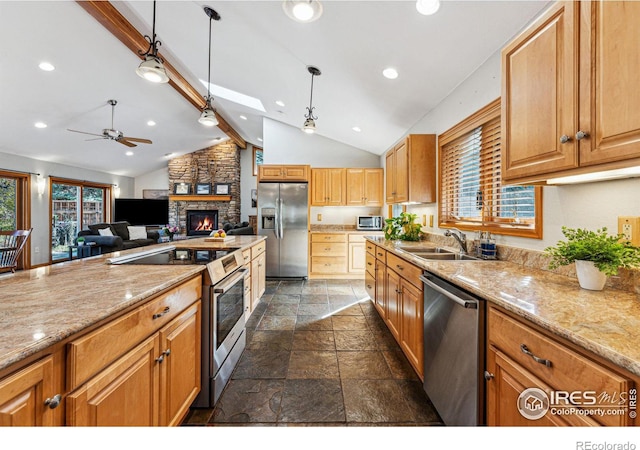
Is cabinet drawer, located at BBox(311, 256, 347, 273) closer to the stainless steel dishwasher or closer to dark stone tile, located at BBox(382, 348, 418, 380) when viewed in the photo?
dark stone tile, located at BBox(382, 348, 418, 380)

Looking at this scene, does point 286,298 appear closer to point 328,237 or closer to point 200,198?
point 328,237

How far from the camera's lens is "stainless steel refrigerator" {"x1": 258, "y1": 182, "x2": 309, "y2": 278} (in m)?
4.88

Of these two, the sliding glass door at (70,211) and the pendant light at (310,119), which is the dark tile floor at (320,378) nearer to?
the pendant light at (310,119)

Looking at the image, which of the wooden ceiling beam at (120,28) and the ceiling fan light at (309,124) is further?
the ceiling fan light at (309,124)

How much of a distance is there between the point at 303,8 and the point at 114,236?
642 cm

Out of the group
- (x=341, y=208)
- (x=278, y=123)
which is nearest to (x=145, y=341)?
(x=341, y=208)

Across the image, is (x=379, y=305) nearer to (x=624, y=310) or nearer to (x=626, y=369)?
(x=624, y=310)

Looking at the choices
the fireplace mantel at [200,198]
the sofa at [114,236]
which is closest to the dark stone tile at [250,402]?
the sofa at [114,236]

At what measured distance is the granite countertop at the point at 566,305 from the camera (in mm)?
682

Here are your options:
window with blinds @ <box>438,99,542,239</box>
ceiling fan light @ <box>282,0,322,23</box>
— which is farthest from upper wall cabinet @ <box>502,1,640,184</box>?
ceiling fan light @ <box>282,0,322,23</box>

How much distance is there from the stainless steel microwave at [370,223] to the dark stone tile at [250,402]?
3.62m

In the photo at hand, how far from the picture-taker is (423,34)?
6.40 ft

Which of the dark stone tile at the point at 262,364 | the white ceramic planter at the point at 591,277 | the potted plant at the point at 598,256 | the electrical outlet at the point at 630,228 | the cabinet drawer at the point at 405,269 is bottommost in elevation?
the dark stone tile at the point at 262,364

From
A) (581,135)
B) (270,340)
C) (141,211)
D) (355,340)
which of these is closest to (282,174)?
(270,340)
